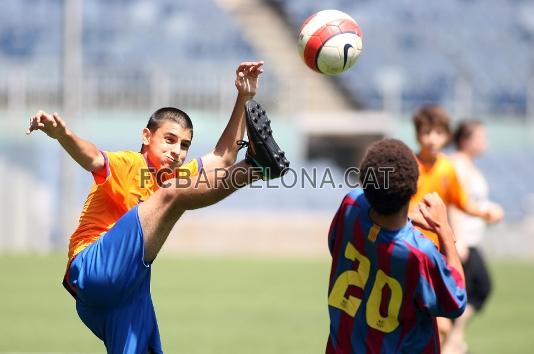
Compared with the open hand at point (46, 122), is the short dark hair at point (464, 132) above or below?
above

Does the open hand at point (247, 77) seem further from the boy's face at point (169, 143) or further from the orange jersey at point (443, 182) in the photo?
the orange jersey at point (443, 182)

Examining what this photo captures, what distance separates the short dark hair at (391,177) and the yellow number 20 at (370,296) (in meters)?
0.32

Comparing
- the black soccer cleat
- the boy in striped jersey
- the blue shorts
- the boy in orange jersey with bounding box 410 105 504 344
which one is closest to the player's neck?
the boy in striped jersey

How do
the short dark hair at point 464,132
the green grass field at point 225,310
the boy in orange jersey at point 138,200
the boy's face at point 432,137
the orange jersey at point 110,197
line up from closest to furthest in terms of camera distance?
the boy in orange jersey at point 138,200, the orange jersey at point 110,197, the boy's face at point 432,137, the short dark hair at point 464,132, the green grass field at point 225,310

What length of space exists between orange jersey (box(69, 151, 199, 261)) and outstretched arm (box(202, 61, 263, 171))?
455 millimetres

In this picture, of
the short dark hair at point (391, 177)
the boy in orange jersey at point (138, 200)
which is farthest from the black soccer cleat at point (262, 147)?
the short dark hair at point (391, 177)

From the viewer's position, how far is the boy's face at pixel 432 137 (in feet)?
25.2

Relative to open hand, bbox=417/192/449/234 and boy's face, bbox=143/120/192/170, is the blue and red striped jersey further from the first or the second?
boy's face, bbox=143/120/192/170

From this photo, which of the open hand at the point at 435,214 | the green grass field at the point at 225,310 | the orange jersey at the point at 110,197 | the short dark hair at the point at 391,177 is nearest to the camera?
the short dark hair at the point at 391,177

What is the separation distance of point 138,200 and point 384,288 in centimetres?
188

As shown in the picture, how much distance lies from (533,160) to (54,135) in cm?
2178

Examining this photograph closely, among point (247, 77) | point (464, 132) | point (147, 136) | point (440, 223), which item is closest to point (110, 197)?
point (147, 136)

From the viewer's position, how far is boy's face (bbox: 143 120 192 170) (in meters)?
5.79

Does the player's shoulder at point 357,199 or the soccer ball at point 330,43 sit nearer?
the player's shoulder at point 357,199
